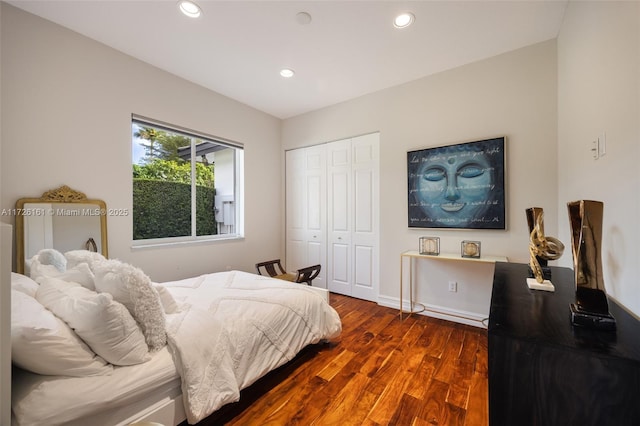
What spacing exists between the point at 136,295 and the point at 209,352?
0.50 metres

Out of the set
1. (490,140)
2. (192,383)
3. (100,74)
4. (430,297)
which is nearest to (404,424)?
(192,383)

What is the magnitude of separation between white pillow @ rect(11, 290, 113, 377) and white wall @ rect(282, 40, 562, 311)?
291 cm

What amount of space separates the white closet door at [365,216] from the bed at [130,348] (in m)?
1.88

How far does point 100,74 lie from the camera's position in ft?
8.02

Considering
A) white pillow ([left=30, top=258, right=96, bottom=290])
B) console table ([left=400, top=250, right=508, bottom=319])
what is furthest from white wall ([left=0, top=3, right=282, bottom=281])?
console table ([left=400, top=250, right=508, bottom=319])

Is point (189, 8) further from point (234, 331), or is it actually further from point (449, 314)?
point (449, 314)

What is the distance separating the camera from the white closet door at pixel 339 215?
3.69 metres

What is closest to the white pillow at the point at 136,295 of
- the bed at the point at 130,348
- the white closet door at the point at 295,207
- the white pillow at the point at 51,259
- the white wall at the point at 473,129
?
the bed at the point at 130,348

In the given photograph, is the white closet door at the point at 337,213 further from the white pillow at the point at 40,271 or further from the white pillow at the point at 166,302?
the white pillow at the point at 40,271

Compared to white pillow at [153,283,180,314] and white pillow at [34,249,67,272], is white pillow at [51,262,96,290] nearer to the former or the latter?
white pillow at [153,283,180,314]

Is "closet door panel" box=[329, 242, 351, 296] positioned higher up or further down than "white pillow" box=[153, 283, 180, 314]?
further down

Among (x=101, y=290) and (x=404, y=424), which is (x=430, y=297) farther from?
(x=101, y=290)

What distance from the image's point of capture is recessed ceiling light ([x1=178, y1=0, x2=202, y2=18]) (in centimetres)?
198

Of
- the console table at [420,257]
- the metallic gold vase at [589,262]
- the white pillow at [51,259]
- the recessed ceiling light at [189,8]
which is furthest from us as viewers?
the console table at [420,257]
